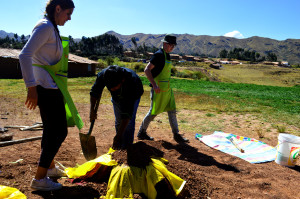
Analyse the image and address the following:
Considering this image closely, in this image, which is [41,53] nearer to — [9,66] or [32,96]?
[32,96]

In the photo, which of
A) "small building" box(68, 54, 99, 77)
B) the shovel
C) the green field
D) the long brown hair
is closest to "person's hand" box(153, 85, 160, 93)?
the shovel

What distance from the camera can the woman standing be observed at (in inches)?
77.5

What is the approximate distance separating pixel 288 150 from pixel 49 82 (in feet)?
11.5

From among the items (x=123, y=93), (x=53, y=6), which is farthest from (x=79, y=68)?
(x=53, y=6)

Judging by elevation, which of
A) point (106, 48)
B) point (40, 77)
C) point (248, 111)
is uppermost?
point (106, 48)

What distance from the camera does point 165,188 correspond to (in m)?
2.40

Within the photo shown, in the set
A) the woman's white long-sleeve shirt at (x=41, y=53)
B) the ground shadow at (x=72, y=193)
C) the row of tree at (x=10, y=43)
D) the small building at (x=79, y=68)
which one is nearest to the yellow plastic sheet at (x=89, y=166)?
the ground shadow at (x=72, y=193)

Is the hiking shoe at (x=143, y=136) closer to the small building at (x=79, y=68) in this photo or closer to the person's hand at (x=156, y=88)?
the person's hand at (x=156, y=88)

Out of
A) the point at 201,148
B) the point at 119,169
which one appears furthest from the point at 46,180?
the point at 201,148

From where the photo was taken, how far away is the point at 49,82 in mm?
2102

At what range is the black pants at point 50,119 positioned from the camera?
2.10 m

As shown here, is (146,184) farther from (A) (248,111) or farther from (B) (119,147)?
(A) (248,111)

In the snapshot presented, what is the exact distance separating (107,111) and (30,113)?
2241 mm

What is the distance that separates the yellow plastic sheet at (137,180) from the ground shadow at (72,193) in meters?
0.18
